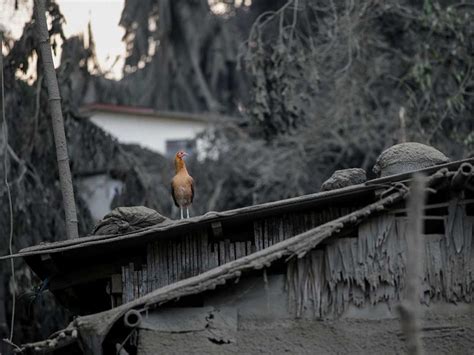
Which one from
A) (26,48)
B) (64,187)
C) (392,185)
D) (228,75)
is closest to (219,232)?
(392,185)

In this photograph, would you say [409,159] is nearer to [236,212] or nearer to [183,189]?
[236,212]

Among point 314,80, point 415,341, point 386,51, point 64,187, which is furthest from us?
point 386,51

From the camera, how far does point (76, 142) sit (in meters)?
20.5

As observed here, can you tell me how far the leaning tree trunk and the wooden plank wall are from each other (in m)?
2.27

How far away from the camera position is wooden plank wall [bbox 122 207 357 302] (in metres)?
11.2

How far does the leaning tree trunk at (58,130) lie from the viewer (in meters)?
13.5

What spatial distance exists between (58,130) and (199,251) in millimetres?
3151

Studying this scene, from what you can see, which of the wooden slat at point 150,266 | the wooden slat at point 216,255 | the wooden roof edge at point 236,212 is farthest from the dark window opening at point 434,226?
the wooden slat at point 150,266

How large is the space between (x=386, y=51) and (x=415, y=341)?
17.9 meters

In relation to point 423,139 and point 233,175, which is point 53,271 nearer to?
point 423,139

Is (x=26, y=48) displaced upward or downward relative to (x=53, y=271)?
upward

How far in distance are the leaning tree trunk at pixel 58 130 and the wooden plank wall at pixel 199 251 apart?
2.27 meters

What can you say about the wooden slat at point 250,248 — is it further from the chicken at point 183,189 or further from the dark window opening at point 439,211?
the chicken at point 183,189

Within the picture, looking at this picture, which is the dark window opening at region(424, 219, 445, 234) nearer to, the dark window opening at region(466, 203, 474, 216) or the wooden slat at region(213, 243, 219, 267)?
the dark window opening at region(466, 203, 474, 216)
